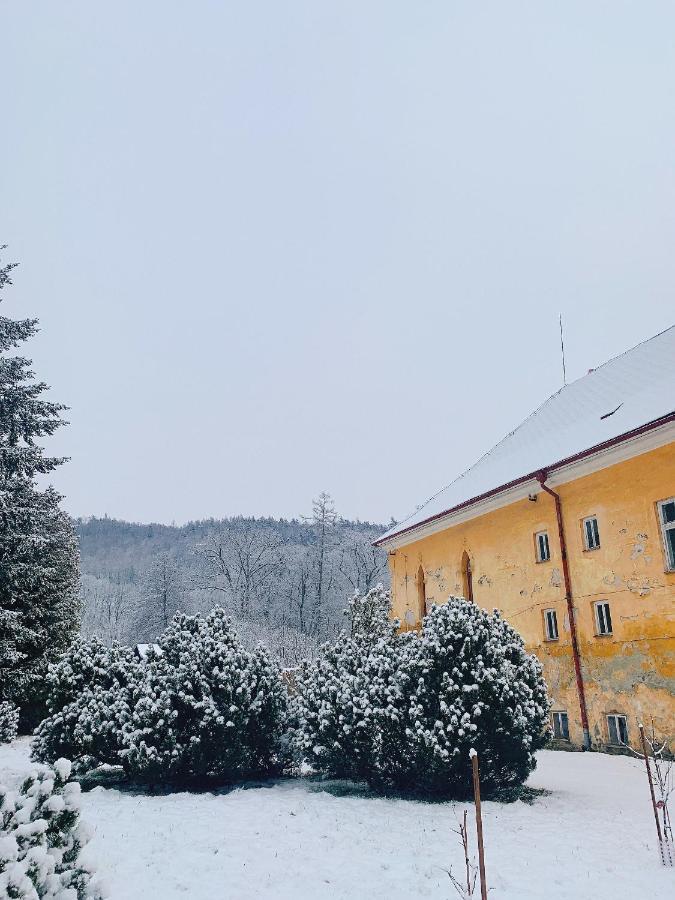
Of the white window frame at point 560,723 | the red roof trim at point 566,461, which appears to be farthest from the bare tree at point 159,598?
the white window frame at point 560,723

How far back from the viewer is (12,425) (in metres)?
18.9

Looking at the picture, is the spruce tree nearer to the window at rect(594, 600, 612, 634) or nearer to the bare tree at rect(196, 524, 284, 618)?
the window at rect(594, 600, 612, 634)

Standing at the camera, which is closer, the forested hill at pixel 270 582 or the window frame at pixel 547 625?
the window frame at pixel 547 625

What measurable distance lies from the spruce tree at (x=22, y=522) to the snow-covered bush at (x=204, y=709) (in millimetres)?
7373

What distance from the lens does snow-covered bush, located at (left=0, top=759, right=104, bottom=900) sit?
12.2 ft

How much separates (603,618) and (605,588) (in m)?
0.68

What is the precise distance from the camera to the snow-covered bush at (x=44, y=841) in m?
3.73

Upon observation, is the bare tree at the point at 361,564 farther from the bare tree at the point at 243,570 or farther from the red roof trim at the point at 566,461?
the red roof trim at the point at 566,461

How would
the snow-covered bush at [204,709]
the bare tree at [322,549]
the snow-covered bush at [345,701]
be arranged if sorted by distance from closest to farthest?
the snow-covered bush at [345,701] < the snow-covered bush at [204,709] < the bare tree at [322,549]

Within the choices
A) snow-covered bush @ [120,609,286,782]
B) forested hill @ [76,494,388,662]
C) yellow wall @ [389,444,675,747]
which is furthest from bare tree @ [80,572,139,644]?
snow-covered bush @ [120,609,286,782]

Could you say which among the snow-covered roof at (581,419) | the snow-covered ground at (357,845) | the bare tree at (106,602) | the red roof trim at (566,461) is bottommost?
the snow-covered ground at (357,845)

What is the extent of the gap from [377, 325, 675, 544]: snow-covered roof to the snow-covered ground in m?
7.65

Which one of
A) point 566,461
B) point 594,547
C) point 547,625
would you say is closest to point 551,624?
point 547,625

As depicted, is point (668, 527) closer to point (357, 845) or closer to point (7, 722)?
point (357, 845)
